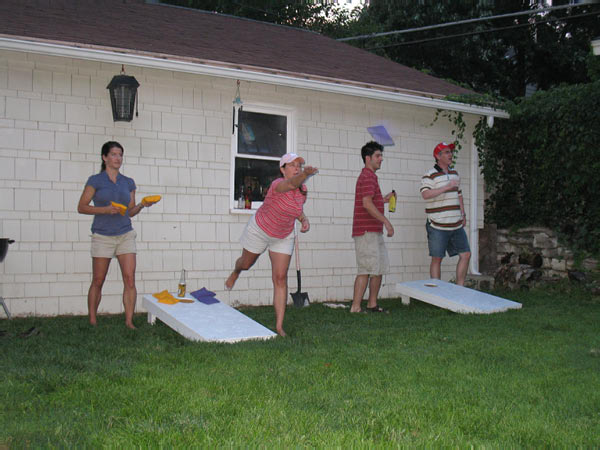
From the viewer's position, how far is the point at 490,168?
9594 mm

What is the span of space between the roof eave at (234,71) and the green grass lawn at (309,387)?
2.87 metres

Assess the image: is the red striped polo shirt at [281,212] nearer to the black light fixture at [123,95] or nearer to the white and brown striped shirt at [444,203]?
the black light fixture at [123,95]

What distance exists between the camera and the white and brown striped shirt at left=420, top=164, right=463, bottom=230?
25.1 ft

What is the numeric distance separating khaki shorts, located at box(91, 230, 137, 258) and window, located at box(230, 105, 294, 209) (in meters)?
2.21

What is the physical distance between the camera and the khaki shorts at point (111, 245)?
560 cm

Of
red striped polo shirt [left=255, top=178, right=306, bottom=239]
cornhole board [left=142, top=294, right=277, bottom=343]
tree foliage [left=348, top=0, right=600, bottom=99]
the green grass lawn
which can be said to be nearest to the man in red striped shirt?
the green grass lawn

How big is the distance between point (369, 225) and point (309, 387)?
3.47 metres

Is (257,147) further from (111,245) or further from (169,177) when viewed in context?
(111,245)

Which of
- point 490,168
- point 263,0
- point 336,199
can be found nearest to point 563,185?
point 490,168

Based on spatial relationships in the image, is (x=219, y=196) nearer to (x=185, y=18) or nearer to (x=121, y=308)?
(x=121, y=308)

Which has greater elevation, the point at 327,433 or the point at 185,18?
the point at 185,18

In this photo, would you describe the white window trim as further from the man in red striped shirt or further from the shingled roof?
the man in red striped shirt

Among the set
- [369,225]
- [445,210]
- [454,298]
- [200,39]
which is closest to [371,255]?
[369,225]

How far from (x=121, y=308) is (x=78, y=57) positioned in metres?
2.85
